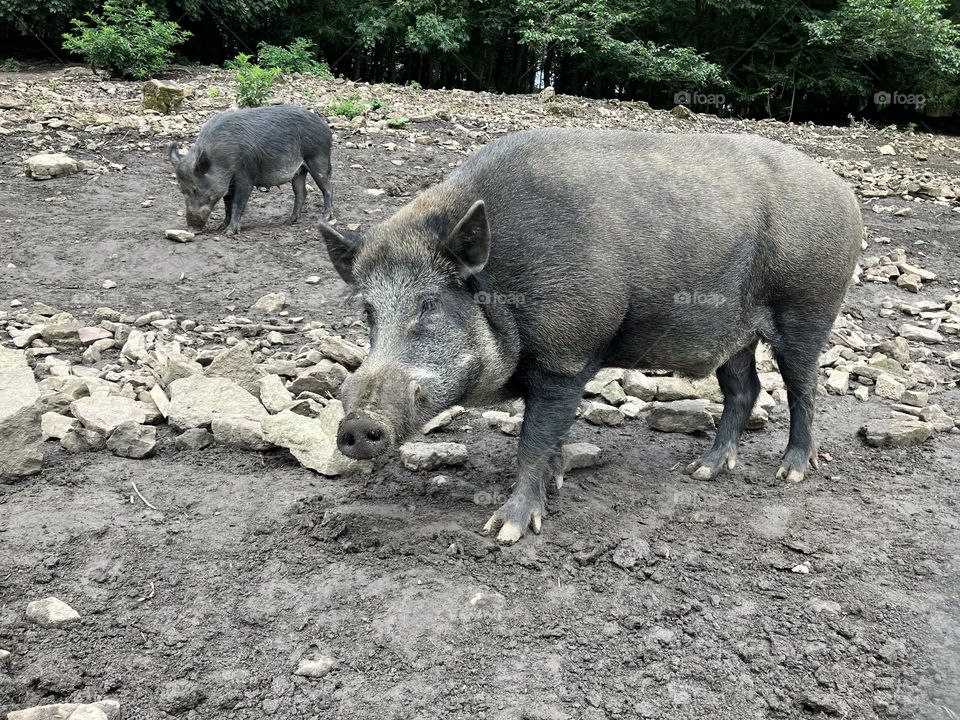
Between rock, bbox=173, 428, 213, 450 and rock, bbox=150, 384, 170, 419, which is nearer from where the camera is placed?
rock, bbox=173, 428, 213, 450

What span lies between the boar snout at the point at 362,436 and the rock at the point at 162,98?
11564 mm

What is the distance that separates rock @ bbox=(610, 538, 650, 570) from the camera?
353 centimetres

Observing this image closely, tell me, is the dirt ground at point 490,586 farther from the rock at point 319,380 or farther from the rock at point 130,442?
the rock at point 319,380

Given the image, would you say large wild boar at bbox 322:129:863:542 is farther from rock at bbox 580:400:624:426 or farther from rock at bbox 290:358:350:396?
rock at bbox 290:358:350:396

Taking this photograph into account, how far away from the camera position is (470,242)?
342cm

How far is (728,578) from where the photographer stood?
3469 mm

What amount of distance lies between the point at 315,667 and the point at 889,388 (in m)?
4.43

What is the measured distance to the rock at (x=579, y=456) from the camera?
441cm

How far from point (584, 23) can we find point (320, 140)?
48.9ft

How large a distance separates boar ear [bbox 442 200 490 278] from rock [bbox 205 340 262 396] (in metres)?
2.06

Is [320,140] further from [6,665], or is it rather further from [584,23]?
[584,23]

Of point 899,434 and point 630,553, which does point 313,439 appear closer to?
point 630,553

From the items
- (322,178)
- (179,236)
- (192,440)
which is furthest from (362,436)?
(322,178)

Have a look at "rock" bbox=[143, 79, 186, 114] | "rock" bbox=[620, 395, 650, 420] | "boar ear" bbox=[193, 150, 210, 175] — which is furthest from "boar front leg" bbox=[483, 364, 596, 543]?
"rock" bbox=[143, 79, 186, 114]
